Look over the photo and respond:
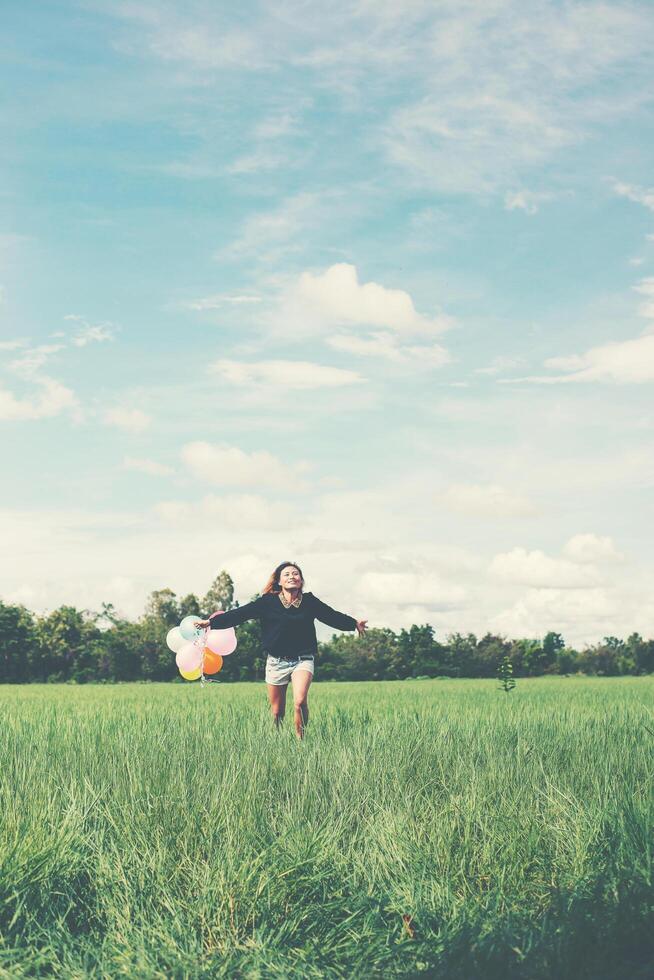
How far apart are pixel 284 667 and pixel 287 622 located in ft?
1.57

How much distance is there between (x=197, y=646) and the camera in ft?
36.2

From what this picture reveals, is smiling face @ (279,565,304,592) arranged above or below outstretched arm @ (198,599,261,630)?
above

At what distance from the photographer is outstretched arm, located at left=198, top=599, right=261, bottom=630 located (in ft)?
30.0

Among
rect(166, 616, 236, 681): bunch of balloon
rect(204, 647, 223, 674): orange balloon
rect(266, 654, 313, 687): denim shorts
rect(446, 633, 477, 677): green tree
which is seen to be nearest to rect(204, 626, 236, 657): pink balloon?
rect(166, 616, 236, 681): bunch of balloon

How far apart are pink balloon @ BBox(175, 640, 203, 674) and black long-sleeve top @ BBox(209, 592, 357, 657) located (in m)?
1.79

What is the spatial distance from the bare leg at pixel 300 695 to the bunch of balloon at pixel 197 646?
7.90 ft

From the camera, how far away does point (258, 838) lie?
15.5 ft

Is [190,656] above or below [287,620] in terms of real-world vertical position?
below

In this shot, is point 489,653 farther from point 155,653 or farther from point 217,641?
point 217,641

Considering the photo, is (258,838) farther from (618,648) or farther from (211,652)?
(618,648)

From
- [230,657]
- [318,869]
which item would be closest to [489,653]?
[230,657]

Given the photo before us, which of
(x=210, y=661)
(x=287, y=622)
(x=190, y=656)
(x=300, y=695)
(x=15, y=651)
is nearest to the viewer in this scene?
(x=300, y=695)

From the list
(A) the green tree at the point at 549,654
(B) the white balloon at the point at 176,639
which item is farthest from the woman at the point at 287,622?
(A) the green tree at the point at 549,654

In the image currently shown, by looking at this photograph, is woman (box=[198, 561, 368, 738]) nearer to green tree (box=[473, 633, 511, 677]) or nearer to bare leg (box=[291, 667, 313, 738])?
bare leg (box=[291, 667, 313, 738])
